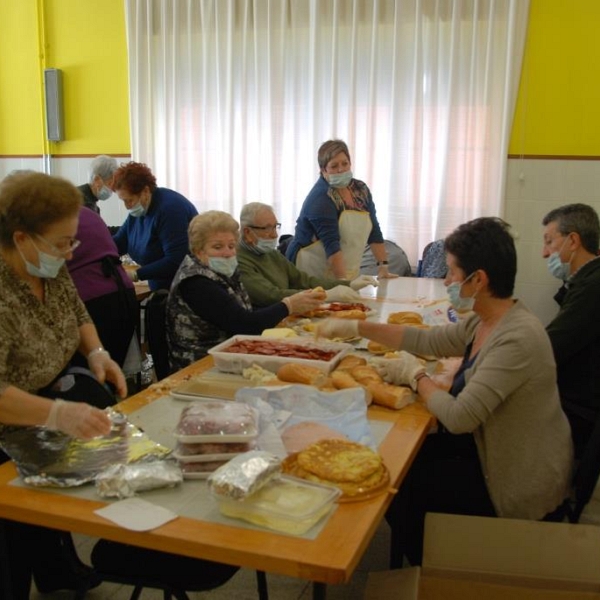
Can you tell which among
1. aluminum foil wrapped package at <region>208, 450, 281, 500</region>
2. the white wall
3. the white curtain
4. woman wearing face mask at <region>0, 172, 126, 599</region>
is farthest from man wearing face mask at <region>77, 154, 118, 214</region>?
aluminum foil wrapped package at <region>208, 450, 281, 500</region>

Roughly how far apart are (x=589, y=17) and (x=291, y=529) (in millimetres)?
4689

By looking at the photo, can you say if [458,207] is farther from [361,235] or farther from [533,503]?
[533,503]

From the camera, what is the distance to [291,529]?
1.31 metres

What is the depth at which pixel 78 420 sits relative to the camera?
5.20ft

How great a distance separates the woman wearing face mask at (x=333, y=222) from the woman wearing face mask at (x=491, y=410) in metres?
1.97

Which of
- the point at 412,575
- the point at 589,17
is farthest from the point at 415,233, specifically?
the point at 412,575

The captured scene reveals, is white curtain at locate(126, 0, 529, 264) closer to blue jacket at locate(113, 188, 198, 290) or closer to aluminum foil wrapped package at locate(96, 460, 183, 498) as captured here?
blue jacket at locate(113, 188, 198, 290)

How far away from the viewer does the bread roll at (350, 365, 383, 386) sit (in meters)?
2.13

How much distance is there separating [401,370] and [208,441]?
2.71 feet

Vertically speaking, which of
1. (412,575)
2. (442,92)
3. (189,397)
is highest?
(442,92)

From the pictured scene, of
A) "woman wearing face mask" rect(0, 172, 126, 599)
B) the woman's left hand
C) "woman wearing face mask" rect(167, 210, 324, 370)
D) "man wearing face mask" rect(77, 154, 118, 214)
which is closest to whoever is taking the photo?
"woman wearing face mask" rect(0, 172, 126, 599)

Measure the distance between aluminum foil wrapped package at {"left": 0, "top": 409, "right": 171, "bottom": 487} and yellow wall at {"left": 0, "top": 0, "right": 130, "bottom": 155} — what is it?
469 cm

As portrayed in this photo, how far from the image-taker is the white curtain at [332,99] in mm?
4965

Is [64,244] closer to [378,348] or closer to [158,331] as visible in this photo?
[158,331]
